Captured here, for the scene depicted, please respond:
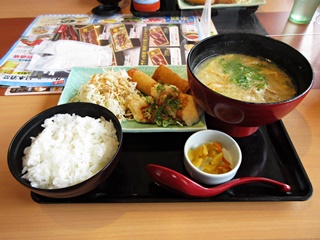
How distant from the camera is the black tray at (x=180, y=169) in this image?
2.98 feet

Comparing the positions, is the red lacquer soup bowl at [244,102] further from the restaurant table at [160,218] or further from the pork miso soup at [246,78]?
the restaurant table at [160,218]

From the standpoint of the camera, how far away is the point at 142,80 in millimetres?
1373

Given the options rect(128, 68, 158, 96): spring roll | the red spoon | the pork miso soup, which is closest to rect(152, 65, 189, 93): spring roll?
rect(128, 68, 158, 96): spring roll

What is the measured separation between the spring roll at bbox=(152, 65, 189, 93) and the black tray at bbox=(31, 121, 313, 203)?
29 cm

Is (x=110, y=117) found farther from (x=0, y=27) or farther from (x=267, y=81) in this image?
(x=0, y=27)

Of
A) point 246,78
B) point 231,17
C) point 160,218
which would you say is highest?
point 246,78

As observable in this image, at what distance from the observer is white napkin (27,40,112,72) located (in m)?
1.62

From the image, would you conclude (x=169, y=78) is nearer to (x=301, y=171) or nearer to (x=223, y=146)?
(x=223, y=146)

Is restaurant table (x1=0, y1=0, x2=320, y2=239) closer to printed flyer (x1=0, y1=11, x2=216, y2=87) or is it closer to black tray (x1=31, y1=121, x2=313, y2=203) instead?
black tray (x1=31, y1=121, x2=313, y2=203)

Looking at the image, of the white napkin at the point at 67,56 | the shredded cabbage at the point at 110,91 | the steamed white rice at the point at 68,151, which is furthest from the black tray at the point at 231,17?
the steamed white rice at the point at 68,151

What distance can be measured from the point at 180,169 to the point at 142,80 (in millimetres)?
587

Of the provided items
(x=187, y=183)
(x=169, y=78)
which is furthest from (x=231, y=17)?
(x=187, y=183)

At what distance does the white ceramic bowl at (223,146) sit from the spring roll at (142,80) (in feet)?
1.46

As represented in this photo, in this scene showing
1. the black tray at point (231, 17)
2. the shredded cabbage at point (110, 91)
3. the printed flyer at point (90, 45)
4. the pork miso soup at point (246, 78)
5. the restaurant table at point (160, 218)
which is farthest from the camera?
the black tray at point (231, 17)
